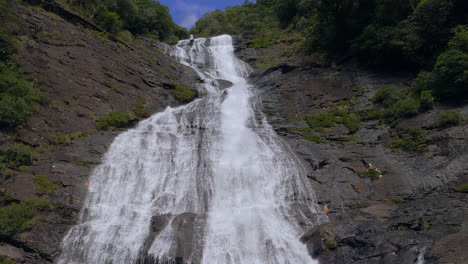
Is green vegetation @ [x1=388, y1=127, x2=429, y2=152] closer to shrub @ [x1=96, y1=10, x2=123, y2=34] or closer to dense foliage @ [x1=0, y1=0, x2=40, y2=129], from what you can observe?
dense foliage @ [x1=0, y1=0, x2=40, y2=129]

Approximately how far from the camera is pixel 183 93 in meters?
23.0

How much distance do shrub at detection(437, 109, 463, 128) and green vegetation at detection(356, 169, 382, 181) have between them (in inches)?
145

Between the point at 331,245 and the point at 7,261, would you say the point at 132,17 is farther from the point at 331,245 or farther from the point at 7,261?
the point at 331,245

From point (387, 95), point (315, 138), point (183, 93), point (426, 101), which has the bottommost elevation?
point (315, 138)

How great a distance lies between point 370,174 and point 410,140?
9.40 feet

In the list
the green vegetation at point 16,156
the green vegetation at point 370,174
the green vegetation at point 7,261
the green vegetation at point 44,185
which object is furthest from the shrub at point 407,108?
the green vegetation at point 7,261

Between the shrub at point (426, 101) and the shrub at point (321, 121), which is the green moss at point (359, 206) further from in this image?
the shrub at point (426, 101)

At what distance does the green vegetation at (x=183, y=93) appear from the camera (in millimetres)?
22703

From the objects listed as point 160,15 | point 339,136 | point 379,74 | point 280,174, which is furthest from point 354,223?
point 160,15

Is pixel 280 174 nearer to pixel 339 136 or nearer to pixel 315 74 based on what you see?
pixel 339 136

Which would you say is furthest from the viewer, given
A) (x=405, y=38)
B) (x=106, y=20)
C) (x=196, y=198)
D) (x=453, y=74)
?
(x=106, y=20)

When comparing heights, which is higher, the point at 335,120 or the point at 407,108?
the point at 335,120

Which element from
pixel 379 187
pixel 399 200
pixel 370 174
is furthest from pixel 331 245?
pixel 370 174

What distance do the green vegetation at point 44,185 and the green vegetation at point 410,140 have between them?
13735 millimetres
